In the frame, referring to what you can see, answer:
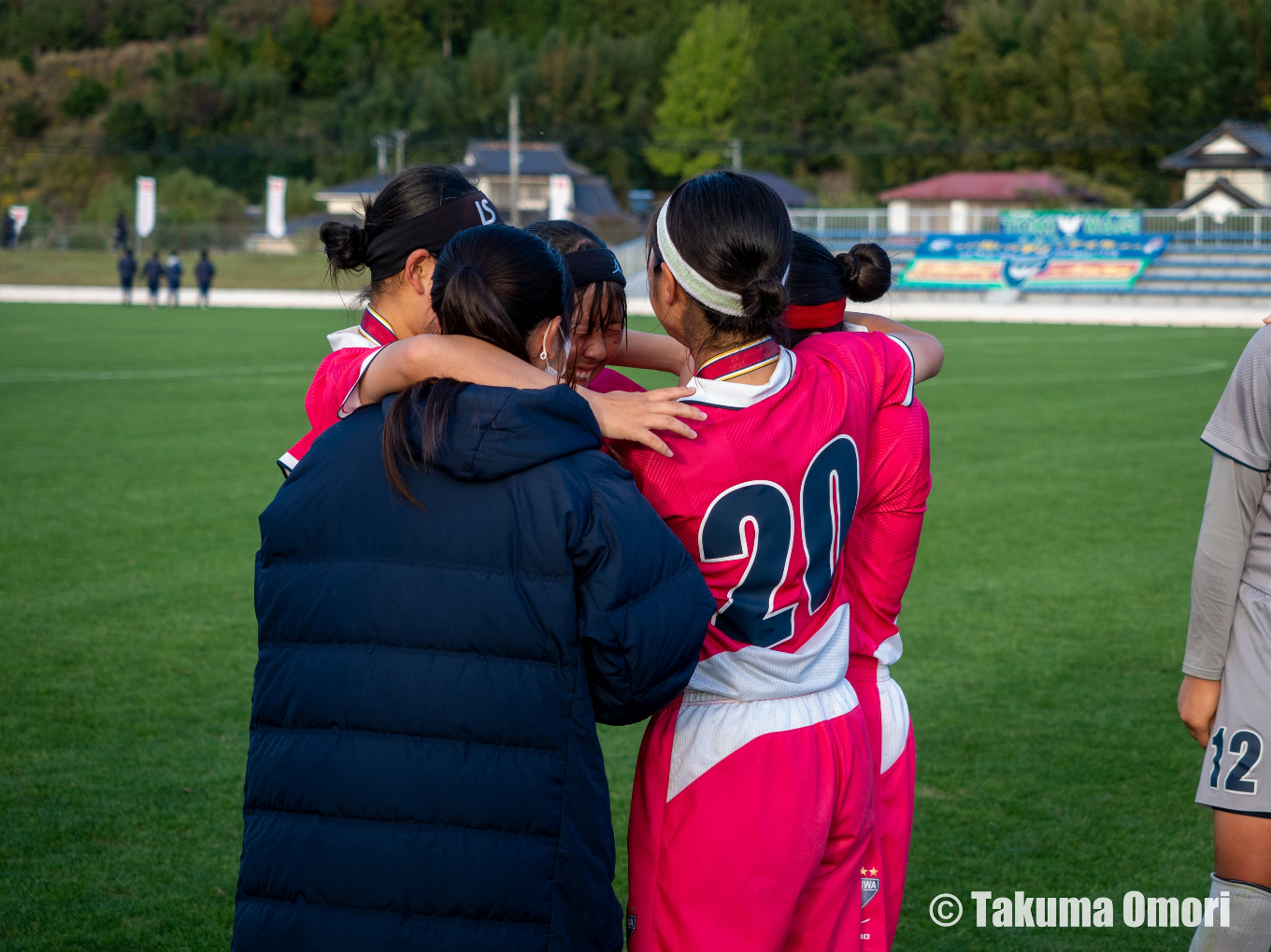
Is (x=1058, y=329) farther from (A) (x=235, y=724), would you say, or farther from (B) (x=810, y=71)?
(B) (x=810, y=71)

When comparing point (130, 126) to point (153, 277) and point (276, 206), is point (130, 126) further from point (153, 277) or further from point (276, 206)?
point (153, 277)

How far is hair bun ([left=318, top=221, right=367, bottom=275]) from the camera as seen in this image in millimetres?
2438

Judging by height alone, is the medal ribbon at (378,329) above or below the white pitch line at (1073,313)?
above

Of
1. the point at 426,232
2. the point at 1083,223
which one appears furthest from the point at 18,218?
the point at 426,232

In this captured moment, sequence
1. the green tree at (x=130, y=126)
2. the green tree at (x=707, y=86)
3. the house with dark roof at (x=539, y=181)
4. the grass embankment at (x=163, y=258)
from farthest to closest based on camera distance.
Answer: the green tree at (x=130, y=126) → the green tree at (x=707, y=86) → the house with dark roof at (x=539, y=181) → the grass embankment at (x=163, y=258)

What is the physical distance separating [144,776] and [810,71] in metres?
78.6

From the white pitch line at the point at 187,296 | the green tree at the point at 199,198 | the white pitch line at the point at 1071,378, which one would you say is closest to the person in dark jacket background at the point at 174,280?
the white pitch line at the point at 187,296

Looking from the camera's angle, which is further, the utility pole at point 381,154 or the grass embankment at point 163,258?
the utility pole at point 381,154

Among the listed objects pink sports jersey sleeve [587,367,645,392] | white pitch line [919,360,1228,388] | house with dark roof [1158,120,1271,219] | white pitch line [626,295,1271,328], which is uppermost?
house with dark roof [1158,120,1271,219]

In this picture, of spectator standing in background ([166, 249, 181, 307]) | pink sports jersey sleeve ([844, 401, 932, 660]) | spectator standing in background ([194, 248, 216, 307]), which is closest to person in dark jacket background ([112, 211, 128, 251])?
spectator standing in background ([166, 249, 181, 307])

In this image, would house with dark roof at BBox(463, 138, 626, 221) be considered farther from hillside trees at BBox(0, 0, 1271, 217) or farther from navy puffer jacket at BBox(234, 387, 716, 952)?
navy puffer jacket at BBox(234, 387, 716, 952)

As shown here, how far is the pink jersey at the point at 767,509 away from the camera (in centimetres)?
A: 188

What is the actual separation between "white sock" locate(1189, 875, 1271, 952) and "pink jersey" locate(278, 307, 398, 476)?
1895 mm

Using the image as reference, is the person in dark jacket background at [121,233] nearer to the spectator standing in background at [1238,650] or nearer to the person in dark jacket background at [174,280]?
the person in dark jacket background at [174,280]
